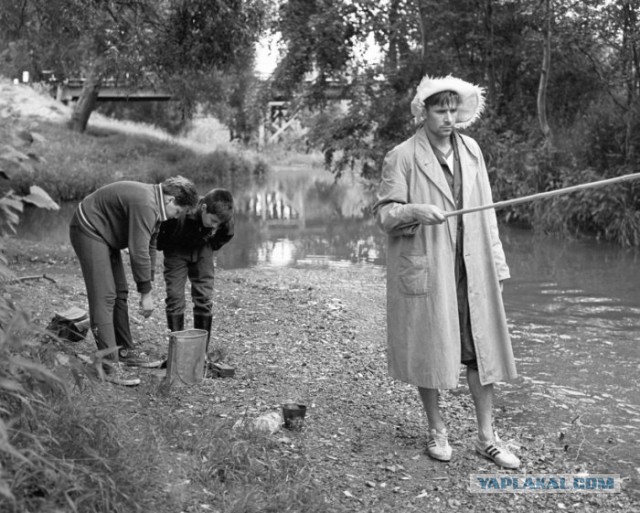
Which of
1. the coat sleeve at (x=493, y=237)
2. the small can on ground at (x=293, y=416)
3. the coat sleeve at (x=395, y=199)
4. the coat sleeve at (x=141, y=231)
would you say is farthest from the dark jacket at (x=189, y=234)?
the coat sleeve at (x=493, y=237)

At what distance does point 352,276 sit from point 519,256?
138 inches

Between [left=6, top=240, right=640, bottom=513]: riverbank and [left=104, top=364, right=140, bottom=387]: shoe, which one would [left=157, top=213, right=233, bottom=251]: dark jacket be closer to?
[left=6, top=240, right=640, bottom=513]: riverbank

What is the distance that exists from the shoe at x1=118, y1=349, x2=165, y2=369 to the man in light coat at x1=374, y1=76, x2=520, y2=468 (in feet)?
6.94

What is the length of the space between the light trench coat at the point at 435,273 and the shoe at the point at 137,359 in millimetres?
2125

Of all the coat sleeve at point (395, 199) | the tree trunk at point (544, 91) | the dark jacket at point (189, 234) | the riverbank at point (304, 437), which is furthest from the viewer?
the tree trunk at point (544, 91)

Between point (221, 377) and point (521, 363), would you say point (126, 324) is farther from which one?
point (521, 363)

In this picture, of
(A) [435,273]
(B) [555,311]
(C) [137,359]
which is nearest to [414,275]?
(A) [435,273]

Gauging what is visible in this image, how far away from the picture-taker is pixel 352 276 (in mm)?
12266

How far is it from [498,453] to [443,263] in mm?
1122

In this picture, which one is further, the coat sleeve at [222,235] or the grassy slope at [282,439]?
the coat sleeve at [222,235]

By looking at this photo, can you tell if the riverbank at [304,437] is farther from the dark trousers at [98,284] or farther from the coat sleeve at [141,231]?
the coat sleeve at [141,231]

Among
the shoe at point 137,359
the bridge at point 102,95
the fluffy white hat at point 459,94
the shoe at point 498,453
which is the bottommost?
the shoe at point 498,453

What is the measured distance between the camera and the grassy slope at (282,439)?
374 cm

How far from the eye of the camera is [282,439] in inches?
188
